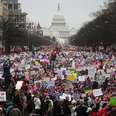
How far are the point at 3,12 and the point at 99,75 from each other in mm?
100458

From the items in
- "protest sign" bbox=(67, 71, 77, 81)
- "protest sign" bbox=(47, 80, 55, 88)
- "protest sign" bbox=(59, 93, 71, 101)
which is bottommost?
"protest sign" bbox=(59, 93, 71, 101)

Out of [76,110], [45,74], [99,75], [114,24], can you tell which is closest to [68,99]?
[76,110]

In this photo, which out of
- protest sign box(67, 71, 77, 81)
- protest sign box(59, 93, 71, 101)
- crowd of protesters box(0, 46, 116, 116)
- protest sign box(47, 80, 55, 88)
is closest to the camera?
crowd of protesters box(0, 46, 116, 116)

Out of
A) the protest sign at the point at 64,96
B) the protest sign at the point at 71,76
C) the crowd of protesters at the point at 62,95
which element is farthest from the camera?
the protest sign at the point at 71,76

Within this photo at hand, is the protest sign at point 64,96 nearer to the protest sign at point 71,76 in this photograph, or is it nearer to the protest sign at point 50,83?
the protest sign at point 50,83

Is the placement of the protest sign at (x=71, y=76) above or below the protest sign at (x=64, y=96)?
above

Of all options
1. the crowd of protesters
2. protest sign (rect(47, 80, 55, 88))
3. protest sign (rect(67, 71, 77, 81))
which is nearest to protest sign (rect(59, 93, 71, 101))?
the crowd of protesters

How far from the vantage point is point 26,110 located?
2289cm

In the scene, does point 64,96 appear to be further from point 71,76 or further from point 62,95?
point 71,76

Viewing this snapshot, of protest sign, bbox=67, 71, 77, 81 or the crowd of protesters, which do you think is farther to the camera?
protest sign, bbox=67, 71, 77, 81

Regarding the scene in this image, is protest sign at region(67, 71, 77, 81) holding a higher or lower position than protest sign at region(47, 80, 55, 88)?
higher

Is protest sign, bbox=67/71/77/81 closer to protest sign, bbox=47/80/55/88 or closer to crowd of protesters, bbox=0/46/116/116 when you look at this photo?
crowd of protesters, bbox=0/46/116/116

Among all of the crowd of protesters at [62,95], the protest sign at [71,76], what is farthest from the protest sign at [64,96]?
the protest sign at [71,76]

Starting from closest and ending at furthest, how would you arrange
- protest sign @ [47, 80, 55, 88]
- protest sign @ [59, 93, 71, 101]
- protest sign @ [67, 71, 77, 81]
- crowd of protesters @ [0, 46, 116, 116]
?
crowd of protesters @ [0, 46, 116, 116] → protest sign @ [59, 93, 71, 101] → protest sign @ [47, 80, 55, 88] → protest sign @ [67, 71, 77, 81]
